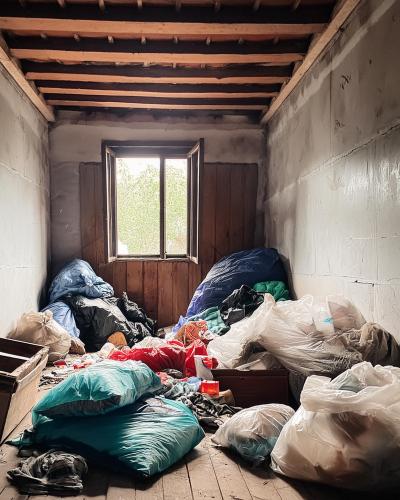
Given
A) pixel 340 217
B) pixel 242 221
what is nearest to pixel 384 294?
pixel 340 217

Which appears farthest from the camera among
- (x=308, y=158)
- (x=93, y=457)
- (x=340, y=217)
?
(x=308, y=158)

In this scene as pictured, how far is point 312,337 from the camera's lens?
2.65m

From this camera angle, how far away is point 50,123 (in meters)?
Result: 5.19

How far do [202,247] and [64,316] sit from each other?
167 cm

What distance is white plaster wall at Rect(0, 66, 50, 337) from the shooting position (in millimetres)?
3570

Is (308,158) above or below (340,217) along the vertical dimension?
above

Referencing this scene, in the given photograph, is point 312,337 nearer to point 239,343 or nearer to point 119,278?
point 239,343

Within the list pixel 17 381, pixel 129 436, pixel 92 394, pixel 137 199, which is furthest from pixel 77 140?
pixel 129 436

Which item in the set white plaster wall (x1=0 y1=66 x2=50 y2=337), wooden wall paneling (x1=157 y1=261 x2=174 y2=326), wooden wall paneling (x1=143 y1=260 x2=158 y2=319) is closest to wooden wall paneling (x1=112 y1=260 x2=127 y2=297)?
wooden wall paneling (x1=143 y1=260 x2=158 y2=319)

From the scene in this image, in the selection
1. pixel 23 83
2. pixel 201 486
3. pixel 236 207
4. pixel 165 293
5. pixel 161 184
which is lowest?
pixel 201 486

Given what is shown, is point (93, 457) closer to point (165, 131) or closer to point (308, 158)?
point (308, 158)

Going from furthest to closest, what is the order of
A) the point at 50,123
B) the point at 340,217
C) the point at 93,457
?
the point at 50,123 < the point at 340,217 < the point at 93,457

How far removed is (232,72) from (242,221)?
186 centimetres

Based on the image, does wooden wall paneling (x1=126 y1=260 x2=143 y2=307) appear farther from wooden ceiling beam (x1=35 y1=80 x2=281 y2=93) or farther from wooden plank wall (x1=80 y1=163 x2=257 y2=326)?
wooden ceiling beam (x1=35 y1=80 x2=281 y2=93)
